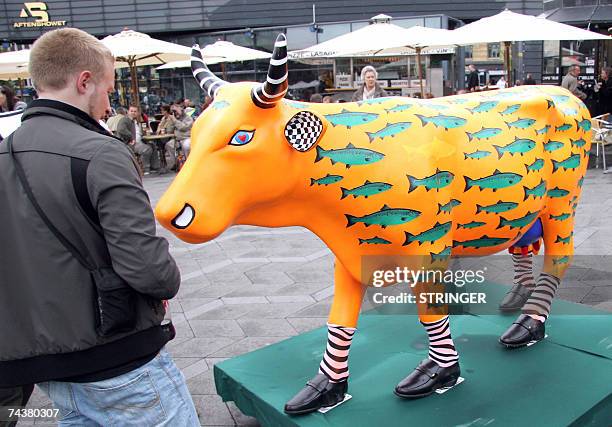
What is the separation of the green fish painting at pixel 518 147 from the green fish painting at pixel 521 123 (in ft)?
0.22

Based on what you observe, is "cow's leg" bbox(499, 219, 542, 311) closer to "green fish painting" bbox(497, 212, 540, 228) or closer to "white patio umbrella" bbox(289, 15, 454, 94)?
"green fish painting" bbox(497, 212, 540, 228)

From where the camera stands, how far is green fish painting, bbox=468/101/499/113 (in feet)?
9.12

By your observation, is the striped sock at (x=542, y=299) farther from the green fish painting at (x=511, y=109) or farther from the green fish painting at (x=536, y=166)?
the green fish painting at (x=511, y=109)

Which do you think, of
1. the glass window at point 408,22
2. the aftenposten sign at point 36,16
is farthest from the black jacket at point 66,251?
the aftenposten sign at point 36,16

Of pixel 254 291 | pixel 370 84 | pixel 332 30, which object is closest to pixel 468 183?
pixel 254 291

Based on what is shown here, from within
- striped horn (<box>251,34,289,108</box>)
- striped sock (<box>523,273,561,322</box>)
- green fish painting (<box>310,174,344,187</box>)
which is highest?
striped horn (<box>251,34,289,108</box>)

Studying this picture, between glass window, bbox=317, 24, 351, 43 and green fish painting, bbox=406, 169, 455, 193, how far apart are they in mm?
22439

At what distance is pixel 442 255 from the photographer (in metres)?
2.57

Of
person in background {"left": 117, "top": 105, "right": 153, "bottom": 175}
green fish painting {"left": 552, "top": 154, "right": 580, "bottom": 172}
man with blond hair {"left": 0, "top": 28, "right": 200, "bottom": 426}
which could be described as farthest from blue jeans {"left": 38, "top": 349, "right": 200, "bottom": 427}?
person in background {"left": 117, "top": 105, "right": 153, "bottom": 175}

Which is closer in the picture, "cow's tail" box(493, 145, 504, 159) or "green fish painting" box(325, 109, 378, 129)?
"green fish painting" box(325, 109, 378, 129)

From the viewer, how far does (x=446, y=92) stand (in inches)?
747

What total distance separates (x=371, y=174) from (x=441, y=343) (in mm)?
906

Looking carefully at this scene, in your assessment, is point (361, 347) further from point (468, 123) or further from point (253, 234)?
point (253, 234)

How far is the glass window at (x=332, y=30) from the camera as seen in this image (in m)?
23.9
